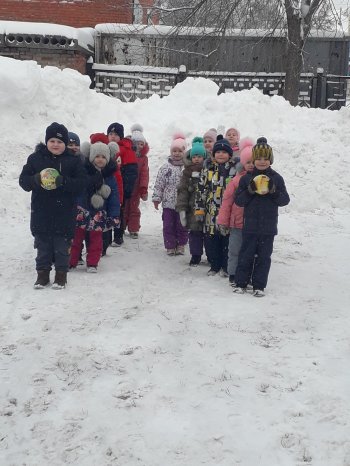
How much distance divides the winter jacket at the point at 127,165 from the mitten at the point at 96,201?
142cm

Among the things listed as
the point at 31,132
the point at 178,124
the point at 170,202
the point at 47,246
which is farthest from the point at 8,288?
the point at 178,124

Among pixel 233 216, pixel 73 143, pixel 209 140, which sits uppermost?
pixel 209 140

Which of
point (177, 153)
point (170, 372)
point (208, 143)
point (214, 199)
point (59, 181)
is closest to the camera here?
point (170, 372)

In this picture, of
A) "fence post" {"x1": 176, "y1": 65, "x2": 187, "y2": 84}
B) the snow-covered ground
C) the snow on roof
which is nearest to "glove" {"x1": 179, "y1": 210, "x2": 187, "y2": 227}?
the snow-covered ground

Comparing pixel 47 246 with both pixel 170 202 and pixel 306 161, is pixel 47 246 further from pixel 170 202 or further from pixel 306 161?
pixel 306 161

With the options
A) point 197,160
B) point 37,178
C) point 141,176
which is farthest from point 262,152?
point 141,176

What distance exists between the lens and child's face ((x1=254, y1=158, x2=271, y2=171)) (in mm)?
5812

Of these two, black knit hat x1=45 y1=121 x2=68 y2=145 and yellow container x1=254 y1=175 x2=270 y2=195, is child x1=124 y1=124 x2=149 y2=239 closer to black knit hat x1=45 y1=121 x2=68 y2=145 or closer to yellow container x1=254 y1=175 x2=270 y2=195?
black knit hat x1=45 y1=121 x2=68 y2=145

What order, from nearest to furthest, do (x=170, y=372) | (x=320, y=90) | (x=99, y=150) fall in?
(x=170, y=372) → (x=99, y=150) → (x=320, y=90)

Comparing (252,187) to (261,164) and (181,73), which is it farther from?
(181,73)

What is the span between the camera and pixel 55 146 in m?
5.82

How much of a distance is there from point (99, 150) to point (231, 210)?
1.68 meters

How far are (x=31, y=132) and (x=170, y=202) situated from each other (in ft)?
16.3

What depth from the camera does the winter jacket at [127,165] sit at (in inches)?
310
